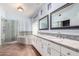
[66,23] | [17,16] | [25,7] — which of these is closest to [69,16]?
[66,23]

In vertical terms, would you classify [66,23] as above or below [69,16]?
below

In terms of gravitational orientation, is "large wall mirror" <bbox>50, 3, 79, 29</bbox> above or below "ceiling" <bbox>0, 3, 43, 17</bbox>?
below

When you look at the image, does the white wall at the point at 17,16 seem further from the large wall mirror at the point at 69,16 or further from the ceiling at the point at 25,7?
the large wall mirror at the point at 69,16

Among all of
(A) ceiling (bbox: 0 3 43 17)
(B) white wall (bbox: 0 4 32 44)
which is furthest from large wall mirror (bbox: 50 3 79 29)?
(B) white wall (bbox: 0 4 32 44)

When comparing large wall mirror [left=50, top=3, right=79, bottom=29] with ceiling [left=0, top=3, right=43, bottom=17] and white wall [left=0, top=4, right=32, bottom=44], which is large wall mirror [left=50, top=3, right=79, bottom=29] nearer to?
ceiling [left=0, top=3, right=43, bottom=17]

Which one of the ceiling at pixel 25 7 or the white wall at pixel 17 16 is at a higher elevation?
the ceiling at pixel 25 7

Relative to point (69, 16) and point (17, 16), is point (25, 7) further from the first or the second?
point (69, 16)

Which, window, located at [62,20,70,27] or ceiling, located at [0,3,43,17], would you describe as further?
window, located at [62,20,70,27]

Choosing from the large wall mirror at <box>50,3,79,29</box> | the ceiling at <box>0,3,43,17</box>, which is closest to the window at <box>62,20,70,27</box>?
the large wall mirror at <box>50,3,79,29</box>

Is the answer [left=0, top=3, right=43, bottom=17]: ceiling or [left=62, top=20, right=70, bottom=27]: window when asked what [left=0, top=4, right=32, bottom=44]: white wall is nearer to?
[left=0, top=3, right=43, bottom=17]: ceiling

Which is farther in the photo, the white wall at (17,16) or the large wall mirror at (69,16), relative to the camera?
the white wall at (17,16)

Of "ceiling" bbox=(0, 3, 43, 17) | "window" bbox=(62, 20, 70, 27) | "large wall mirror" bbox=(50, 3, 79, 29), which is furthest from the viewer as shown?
"window" bbox=(62, 20, 70, 27)

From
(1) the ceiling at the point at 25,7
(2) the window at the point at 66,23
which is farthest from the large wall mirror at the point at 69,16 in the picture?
(1) the ceiling at the point at 25,7

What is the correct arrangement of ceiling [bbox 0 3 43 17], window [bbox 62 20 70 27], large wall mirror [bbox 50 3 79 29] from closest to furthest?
large wall mirror [bbox 50 3 79 29]
ceiling [bbox 0 3 43 17]
window [bbox 62 20 70 27]
